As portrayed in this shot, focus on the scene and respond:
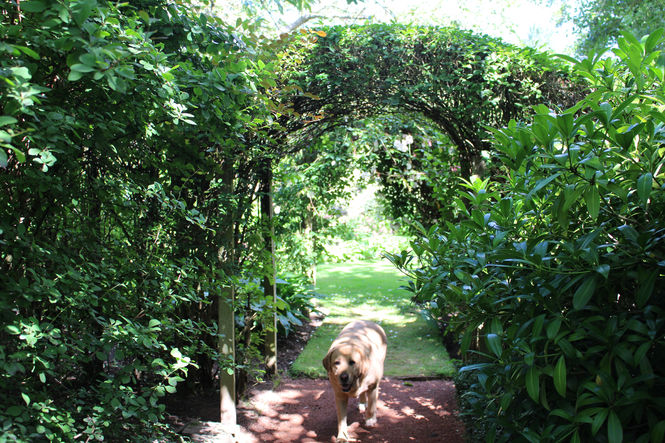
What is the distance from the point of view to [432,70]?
4898mm

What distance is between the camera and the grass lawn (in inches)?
254

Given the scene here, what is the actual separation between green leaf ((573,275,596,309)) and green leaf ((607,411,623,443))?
0.33m

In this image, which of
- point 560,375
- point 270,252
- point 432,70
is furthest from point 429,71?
point 560,375

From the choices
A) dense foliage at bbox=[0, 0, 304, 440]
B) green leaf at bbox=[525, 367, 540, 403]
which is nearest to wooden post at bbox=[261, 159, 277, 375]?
dense foliage at bbox=[0, 0, 304, 440]

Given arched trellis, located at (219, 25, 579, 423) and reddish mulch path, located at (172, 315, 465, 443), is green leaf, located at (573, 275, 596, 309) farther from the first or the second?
arched trellis, located at (219, 25, 579, 423)

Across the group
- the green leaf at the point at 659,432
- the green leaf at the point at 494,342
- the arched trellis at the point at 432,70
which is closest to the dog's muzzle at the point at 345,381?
the arched trellis at the point at 432,70

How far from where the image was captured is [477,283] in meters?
1.85

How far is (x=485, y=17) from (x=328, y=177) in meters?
12.5

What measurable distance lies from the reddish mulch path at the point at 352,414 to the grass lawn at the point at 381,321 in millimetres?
406

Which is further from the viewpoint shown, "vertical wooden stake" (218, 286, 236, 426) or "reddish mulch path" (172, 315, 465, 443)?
"reddish mulch path" (172, 315, 465, 443)

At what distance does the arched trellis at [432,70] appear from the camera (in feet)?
15.5

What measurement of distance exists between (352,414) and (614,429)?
4111 millimetres

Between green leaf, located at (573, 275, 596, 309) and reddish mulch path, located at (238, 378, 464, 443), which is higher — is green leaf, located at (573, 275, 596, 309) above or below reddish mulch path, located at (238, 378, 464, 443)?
above

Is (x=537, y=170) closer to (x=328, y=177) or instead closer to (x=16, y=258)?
(x=16, y=258)
